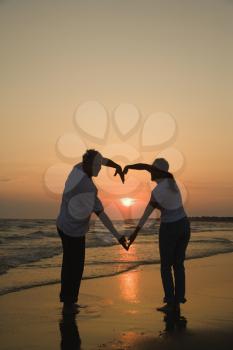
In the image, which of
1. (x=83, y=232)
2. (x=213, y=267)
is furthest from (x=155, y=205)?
(x=213, y=267)

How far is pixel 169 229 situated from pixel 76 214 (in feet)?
3.79

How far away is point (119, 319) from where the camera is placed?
18.5 feet

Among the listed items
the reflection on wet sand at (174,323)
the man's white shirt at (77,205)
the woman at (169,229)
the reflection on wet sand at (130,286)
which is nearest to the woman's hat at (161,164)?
the woman at (169,229)

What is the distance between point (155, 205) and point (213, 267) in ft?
19.4

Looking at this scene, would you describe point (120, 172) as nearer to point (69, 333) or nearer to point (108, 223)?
point (108, 223)

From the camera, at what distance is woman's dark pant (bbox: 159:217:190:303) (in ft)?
19.5

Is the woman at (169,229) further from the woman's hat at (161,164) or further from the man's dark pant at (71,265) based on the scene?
the man's dark pant at (71,265)

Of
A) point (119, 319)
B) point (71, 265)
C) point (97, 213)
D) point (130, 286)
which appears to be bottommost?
point (130, 286)

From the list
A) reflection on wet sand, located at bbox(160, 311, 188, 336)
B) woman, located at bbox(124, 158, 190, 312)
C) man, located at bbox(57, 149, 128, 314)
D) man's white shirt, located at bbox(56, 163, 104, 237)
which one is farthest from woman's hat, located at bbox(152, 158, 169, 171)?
reflection on wet sand, located at bbox(160, 311, 188, 336)

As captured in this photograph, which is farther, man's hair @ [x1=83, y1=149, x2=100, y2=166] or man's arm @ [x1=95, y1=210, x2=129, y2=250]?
man's arm @ [x1=95, y1=210, x2=129, y2=250]

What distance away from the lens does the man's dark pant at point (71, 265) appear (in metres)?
6.01

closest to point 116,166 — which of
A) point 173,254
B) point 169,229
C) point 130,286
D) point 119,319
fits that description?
point 169,229

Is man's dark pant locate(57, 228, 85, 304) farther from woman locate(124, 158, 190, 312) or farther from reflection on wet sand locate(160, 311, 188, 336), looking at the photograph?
reflection on wet sand locate(160, 311, 188, 336)

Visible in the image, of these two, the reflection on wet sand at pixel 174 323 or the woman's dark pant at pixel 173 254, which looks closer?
the reflection on wet sand at pixel 174 323
